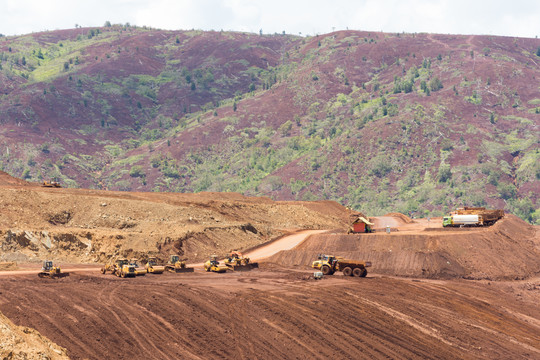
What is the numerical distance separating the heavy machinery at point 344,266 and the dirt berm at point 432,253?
209 inches

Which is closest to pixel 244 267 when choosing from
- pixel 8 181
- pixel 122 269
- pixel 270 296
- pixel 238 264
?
pixel 238 264

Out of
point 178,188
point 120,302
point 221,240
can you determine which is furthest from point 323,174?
point 120,302

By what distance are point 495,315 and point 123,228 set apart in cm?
4254

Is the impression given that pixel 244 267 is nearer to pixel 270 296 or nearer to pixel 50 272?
pixel 270 296

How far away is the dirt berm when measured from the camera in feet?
181

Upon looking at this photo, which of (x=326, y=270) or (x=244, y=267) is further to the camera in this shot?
(x=244, y=267)

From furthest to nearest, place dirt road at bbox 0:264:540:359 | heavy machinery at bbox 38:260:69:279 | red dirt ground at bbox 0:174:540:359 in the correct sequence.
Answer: heavy machinery at bbox 38:260:69:279 → red dirt ground at bbox 0:174:540:359 → dirt road at bbox 0:264:540:359

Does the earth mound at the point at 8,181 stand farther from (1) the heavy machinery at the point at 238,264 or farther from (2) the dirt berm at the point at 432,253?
(1) the heavy machinery at the point at 238,264

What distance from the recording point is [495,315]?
42406 millimetres

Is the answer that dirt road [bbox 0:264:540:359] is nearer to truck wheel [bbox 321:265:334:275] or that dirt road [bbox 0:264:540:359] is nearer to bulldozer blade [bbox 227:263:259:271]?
truck wheel [bbox 321:265:334:275]

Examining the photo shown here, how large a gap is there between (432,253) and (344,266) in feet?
32.5

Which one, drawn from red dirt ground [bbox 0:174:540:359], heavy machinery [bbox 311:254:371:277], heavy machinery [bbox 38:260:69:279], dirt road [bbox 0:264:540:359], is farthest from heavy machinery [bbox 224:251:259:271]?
heavy machinery [bbox 38:260:69:279]

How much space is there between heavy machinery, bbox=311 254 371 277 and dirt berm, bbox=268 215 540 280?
5.30 m

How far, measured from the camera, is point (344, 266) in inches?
2016
